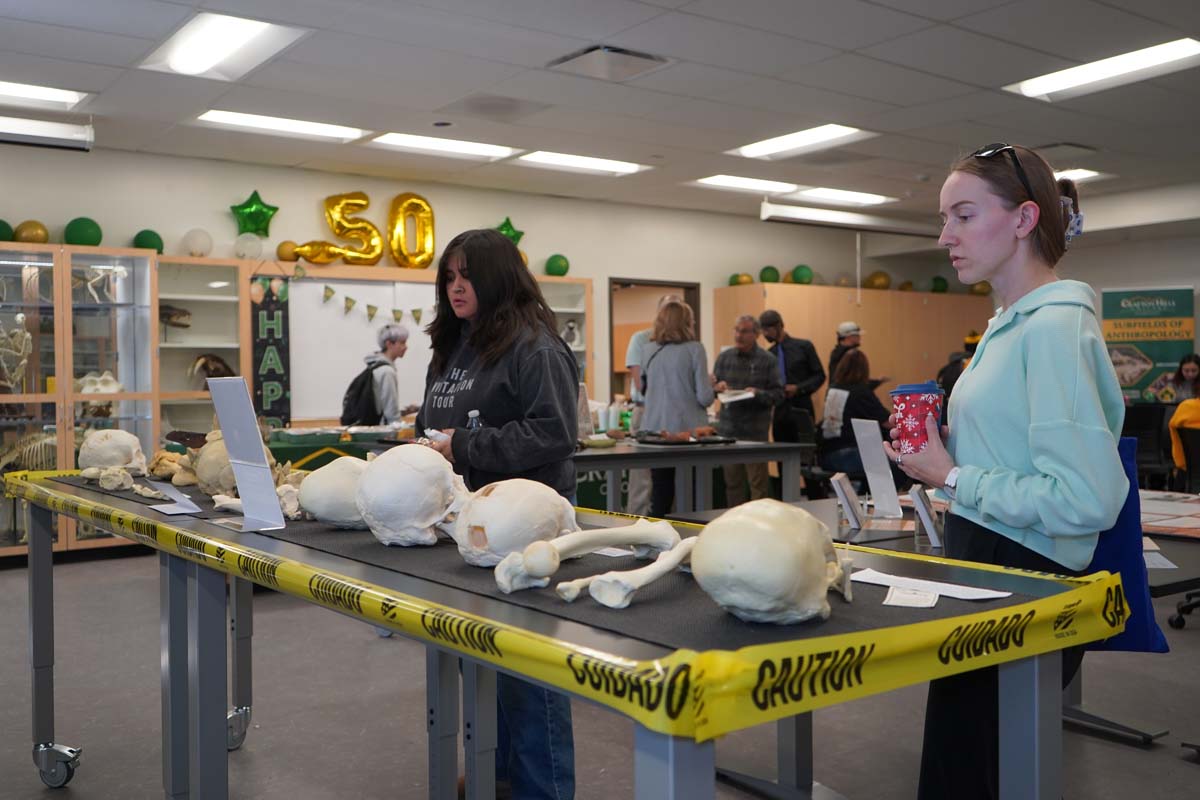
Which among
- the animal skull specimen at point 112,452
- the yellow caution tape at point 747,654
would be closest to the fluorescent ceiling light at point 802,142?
the animal skull specimen at point 112,452

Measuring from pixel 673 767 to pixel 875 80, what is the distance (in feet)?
18.0

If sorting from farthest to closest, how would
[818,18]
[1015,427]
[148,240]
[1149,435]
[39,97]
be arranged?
[1149,435], [148,240], [39,97], [818,18], [1015,427]

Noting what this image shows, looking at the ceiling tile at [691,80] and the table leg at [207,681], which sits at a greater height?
the ceiling tile at [691,80]

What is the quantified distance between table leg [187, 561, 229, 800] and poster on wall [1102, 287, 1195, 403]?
1001cm

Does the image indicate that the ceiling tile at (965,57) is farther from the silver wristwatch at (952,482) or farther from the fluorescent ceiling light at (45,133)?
the fluorescent ceiling light at (45,133)

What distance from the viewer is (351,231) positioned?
26.1ft

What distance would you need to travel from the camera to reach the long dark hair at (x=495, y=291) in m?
2.33

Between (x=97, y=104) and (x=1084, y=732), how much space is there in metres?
5.88

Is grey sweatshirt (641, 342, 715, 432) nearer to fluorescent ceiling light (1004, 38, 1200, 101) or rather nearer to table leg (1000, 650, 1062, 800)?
fluorescent ceiling light (1004, 38, 1200, 101)

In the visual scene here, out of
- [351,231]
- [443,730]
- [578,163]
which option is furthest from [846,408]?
[443,730]

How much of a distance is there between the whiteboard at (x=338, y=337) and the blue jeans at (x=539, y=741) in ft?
18.5

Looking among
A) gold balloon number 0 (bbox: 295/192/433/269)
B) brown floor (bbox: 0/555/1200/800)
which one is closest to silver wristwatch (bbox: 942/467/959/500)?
brown floor (bbox: 0/555/1200/800)

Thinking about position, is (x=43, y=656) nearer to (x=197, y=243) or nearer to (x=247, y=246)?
(x=197, y=243)

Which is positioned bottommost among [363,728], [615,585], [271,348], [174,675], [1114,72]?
[363,728]
